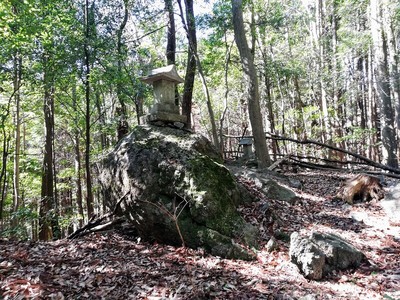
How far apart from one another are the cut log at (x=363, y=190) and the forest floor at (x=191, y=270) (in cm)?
91

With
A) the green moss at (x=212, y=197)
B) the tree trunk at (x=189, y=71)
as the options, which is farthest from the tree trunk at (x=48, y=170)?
the green moss at (x=212, y=197)

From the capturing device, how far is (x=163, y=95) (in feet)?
20.2

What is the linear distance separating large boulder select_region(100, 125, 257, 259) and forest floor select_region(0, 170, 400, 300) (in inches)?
9.9

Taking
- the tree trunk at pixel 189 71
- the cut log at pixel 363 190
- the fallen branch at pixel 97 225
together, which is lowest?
the fallen branch at pixel 97 225

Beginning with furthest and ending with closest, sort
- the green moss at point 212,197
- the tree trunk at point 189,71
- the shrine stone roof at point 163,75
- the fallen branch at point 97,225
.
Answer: the tree trunk at point 189,71
the shrine stone roof at point 163,75
the fallen branch at point 97,225
the green moss at point 212,197

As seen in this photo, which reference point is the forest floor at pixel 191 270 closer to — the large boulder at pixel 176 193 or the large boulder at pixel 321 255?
the large boulder at pixel 321 255

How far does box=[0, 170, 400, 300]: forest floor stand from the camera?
310cm

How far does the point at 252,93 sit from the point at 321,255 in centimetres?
559

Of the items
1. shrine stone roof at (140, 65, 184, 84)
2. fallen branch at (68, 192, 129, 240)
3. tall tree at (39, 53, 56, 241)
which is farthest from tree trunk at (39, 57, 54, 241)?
shrine stone roof at (140, 65, 184, 84)

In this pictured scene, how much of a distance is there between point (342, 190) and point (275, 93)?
18154 millimetres

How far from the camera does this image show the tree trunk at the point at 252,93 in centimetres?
825

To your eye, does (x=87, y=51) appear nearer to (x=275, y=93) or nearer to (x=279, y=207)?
(x=279, y=207)

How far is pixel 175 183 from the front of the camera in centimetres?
479

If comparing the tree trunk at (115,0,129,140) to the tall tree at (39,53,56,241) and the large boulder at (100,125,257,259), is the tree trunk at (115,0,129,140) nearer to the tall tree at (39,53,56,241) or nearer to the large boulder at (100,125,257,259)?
the tall tree at (39,53,56,241)
